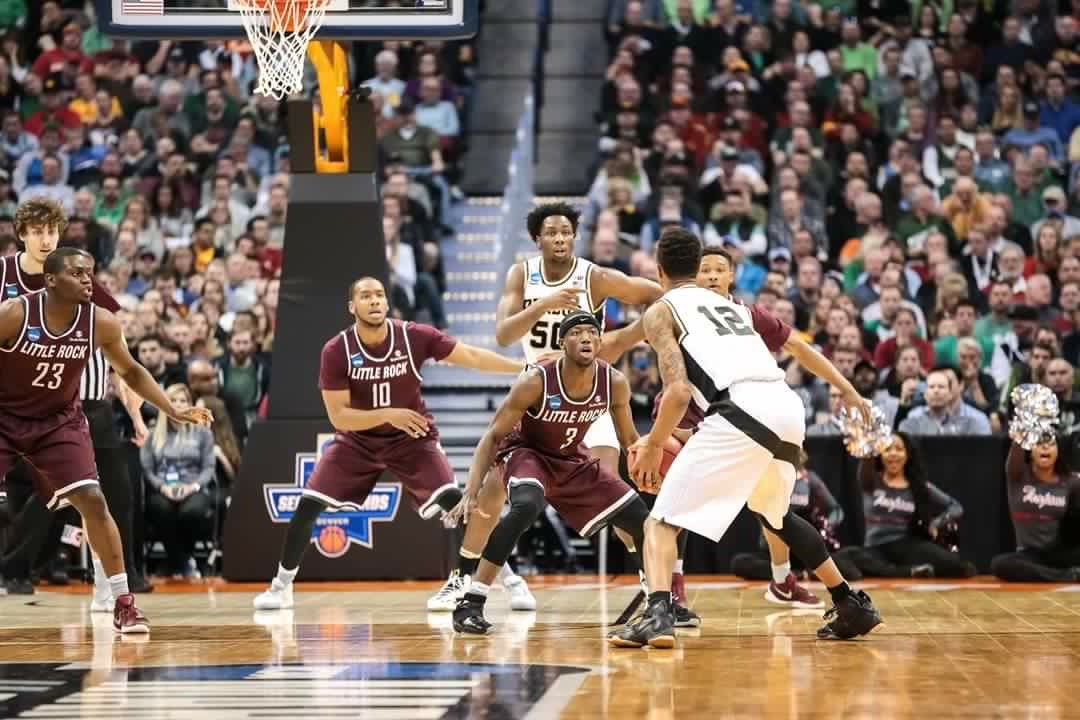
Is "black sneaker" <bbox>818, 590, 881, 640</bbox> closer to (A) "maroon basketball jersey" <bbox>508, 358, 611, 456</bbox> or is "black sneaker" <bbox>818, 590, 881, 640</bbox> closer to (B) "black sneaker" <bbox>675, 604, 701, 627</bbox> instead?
(B) "black sneaker" <bbox>675, 604, 701, 627</bbox>

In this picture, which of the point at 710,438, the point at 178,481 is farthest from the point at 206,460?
the point at 710,438

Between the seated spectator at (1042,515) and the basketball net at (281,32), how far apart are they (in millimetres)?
5401

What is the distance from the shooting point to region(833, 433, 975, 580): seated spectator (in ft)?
40.1

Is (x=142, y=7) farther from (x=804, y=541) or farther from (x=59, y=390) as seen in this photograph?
(x=804, y=541)

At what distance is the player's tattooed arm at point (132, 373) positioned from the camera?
8836mm

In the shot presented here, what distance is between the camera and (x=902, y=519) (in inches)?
483

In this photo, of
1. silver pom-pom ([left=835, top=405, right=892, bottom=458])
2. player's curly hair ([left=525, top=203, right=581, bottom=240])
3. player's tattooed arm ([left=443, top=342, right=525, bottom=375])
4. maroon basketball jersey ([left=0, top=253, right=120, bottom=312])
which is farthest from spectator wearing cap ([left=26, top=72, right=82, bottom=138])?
player's curly hair ([left=525, top=203, right=581, bottom=240])

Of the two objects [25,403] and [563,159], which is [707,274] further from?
[563,159]

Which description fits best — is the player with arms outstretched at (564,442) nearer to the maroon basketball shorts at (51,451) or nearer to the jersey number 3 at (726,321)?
the jersey number 3 at (726,321)

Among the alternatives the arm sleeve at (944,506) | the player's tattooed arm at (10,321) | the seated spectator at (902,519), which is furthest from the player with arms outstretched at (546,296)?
the arm sleeve at (944,506)

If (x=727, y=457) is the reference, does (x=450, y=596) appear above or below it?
below

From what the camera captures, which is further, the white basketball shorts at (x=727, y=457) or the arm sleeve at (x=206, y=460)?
the arm sleeve at (x=206, y=460)

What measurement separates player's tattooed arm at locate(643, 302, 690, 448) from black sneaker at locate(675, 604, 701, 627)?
1.52 meters

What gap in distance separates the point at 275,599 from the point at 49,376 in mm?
1958
